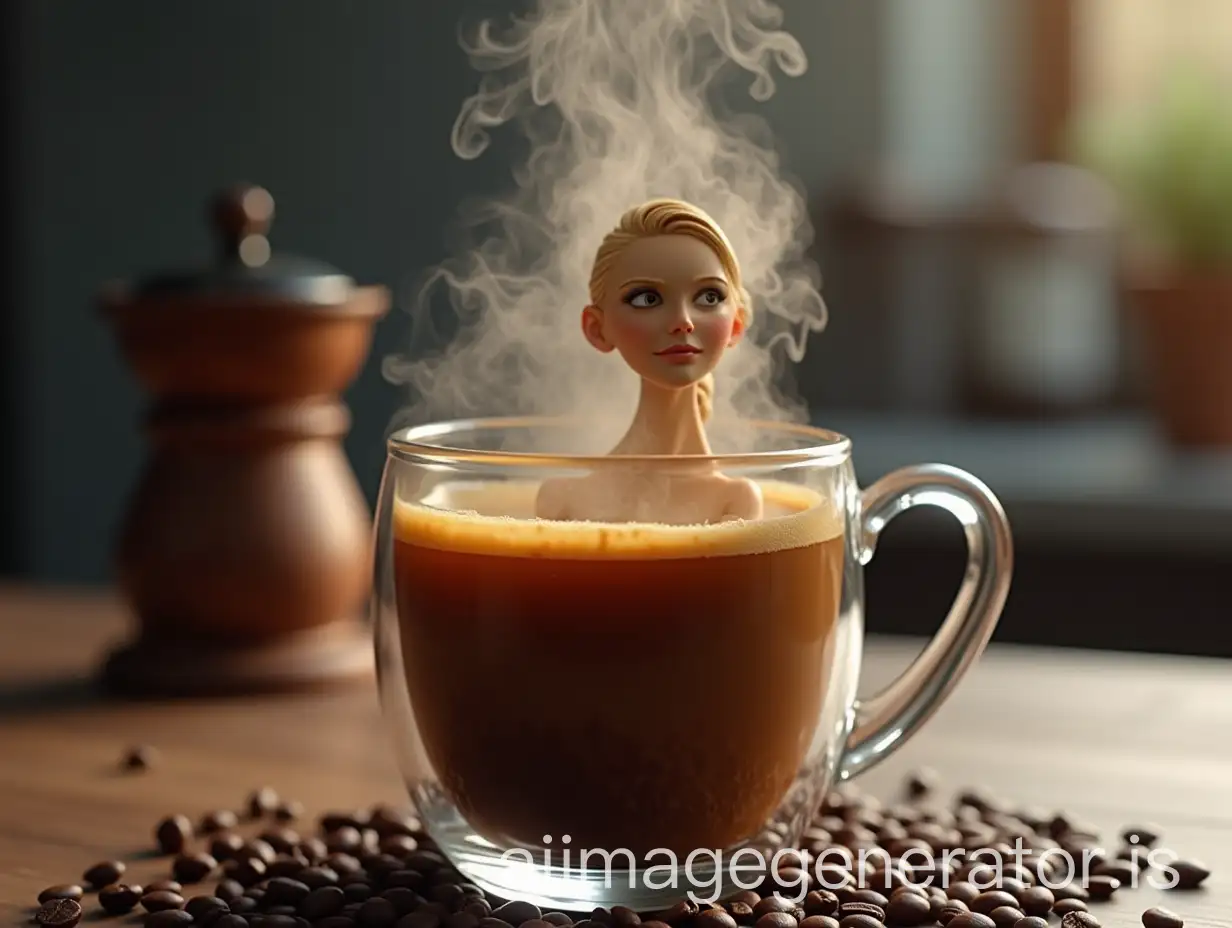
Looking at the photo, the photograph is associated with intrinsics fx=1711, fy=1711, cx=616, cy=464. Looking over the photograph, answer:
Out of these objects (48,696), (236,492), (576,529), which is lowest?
(48,696)

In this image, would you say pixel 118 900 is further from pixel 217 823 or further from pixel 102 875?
pixel 217 823

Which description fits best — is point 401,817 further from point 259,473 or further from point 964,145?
point 964,145

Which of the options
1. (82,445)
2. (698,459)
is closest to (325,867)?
(698,459)

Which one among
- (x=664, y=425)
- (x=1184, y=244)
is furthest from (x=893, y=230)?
(x=664, y=425)

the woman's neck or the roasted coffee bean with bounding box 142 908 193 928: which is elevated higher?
the woman's neck

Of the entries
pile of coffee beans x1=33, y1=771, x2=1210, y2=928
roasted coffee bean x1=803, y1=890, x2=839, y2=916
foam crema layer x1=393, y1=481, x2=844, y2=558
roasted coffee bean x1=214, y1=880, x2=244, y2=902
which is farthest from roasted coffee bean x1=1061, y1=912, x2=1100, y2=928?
roasted coffee bean x1=214, y1=880, x2=244, y2=902

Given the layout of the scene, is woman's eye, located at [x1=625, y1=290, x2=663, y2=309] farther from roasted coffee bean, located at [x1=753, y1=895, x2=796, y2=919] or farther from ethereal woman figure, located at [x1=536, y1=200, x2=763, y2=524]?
roasted coffee bean, located at [x1=753, y1=895, x2=796, y2=919]

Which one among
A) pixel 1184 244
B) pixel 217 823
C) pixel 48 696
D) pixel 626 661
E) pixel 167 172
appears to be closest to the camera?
pixel 626 661
